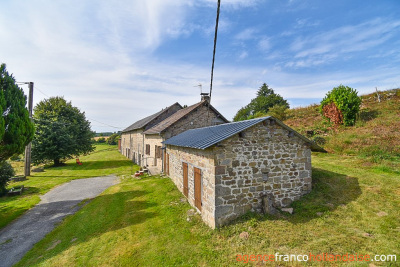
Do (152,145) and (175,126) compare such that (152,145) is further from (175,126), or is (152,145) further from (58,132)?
(58,132)

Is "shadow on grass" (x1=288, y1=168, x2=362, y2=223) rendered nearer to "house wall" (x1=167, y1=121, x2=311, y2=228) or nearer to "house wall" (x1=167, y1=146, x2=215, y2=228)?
"house wall" (x1=167, y1=121, x2=311, y2=228)

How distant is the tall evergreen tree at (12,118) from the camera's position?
33.7 feet

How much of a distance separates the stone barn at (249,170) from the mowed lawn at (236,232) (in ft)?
1.94

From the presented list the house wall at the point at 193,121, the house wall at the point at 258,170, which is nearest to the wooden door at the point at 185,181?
the house wall at the point at 258,170

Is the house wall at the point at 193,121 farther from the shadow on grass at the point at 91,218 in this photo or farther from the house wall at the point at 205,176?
the shadow on grass at the point at 91,218

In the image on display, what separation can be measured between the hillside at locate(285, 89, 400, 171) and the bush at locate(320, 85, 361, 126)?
0.89m

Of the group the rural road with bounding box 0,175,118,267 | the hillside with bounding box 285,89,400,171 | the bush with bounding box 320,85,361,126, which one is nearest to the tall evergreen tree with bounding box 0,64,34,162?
the rural road with bounding box 0,175,118,267

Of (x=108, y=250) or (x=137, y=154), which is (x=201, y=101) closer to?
(x=137, y=154)

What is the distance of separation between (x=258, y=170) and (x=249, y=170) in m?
0.45

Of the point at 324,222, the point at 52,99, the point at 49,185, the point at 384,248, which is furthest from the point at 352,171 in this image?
the point at 52,99

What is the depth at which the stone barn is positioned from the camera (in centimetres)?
728

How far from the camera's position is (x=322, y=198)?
8.41m

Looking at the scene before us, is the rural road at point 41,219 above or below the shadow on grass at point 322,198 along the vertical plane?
below

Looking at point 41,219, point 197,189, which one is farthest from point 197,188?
point 41,219
